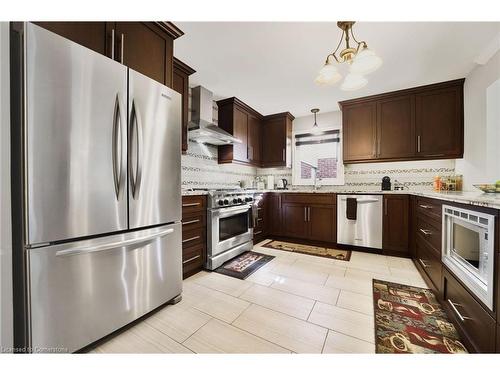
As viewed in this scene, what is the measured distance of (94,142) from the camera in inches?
43.7

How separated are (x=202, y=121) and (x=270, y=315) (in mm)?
2188

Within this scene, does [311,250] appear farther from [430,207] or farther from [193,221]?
[193,221]

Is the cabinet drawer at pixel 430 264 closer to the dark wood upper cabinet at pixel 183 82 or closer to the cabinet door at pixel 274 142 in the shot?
the cabinet door at pixel 274 142

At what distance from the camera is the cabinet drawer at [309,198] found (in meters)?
3.14

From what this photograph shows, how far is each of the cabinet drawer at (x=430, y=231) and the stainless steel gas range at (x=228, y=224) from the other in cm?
201

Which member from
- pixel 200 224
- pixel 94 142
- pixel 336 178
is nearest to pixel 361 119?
pixel 336 178

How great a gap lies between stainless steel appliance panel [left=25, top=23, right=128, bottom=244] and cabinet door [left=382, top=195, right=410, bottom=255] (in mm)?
3119

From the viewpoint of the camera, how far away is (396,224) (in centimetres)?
274

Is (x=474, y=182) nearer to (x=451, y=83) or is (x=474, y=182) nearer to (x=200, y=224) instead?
(x=451, y=83)

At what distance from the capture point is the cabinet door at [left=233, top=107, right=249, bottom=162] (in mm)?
3322

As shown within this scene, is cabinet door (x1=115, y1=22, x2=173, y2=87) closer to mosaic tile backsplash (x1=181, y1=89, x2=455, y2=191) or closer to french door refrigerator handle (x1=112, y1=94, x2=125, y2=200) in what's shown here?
french door refrigerator handle (x1=112, y1=94, x2=125, y2=200)

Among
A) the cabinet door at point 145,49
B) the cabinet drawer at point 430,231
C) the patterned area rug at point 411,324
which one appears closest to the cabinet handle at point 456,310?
the patterned area rug at point 411,324

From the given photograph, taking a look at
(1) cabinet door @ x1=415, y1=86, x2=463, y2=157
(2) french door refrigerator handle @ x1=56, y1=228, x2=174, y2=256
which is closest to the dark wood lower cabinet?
(2) french door refrigerator handle @ x1=56, y1=228, x2=174, y2=256
